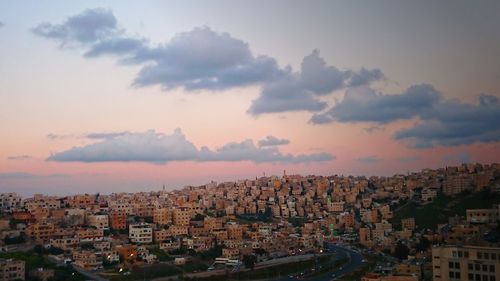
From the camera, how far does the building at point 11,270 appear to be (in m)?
11.7

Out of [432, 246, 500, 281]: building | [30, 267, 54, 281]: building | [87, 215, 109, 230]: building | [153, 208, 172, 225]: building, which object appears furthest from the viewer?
[153, 208, 172, 225]: building

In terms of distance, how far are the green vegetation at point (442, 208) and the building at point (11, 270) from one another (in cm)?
1312

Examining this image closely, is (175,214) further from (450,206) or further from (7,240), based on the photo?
(450,206)

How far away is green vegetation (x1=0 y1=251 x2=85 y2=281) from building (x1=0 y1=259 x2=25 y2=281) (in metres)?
0.36

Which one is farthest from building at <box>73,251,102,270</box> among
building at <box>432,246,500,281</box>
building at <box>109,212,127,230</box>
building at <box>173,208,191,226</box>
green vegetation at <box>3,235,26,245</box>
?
building at <box>432,246,500,281</box>

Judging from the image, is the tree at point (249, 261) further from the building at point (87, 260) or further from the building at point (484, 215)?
the building at point (484, 215)

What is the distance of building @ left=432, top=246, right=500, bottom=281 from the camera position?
278 inches

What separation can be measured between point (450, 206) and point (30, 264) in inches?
600

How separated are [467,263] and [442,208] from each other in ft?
49.9

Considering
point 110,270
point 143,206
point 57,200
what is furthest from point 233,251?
point 57,200

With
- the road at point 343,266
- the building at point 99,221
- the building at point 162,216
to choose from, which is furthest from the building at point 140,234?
the road at point 343,266

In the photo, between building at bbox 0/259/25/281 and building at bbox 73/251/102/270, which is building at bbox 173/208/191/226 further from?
building at bbox 0/259/25/281

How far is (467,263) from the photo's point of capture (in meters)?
7.25

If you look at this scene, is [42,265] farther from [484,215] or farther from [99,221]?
[484,215]
